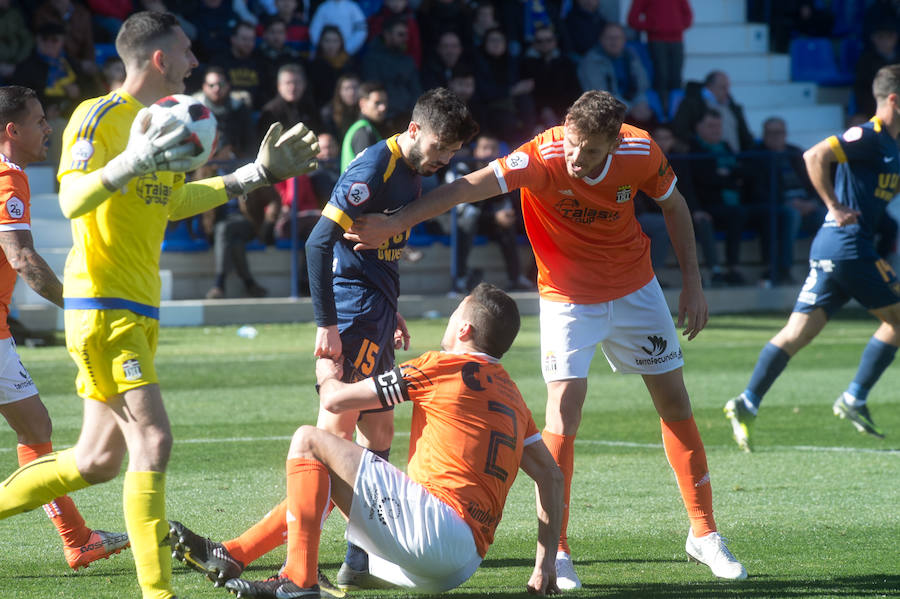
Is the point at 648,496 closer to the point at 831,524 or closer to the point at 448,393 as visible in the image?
the point at 831,524

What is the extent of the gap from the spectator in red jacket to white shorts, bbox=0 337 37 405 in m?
16.1

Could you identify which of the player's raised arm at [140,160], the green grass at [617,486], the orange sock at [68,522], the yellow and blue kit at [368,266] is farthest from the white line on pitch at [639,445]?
the player's raised arm at [140,160]

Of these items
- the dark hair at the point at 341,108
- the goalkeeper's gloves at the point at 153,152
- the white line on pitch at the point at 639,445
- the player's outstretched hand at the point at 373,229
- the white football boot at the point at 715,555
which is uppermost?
the goalkeeper's gloves at the point at 153,152

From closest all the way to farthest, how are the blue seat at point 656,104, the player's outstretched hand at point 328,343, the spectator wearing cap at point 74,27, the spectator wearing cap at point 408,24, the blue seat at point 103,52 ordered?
the player's outstretched hand at point 328,343
the spectator wearing cap at point 74,27
the blue seat at point 103,52
the spectator wearing cap at point 408,24
the blue seat at point 656,104

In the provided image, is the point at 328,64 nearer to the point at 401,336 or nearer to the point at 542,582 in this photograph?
the point at 401,336

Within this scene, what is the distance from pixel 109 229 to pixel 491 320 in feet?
4.83

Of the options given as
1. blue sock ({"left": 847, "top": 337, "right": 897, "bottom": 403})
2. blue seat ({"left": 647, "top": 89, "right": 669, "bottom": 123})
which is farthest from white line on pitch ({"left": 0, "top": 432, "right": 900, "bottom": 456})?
blue seat ({"left": 647, "top": 89, "right": 669, "bottom": 123})

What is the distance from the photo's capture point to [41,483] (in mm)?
4734

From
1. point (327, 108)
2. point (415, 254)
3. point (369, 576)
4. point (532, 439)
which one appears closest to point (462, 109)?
point (532, 439)

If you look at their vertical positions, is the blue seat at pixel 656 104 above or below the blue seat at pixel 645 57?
below

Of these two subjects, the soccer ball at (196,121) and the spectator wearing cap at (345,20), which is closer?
the soccer ball at (196,121)

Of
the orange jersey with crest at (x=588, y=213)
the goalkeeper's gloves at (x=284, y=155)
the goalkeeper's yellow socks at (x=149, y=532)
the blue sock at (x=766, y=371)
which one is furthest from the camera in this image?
the blue sock at (x=766, y=371)

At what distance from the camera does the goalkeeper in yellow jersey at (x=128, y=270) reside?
4.19m

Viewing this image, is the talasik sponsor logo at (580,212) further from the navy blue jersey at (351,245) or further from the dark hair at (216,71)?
the dark hair at (216,71)
